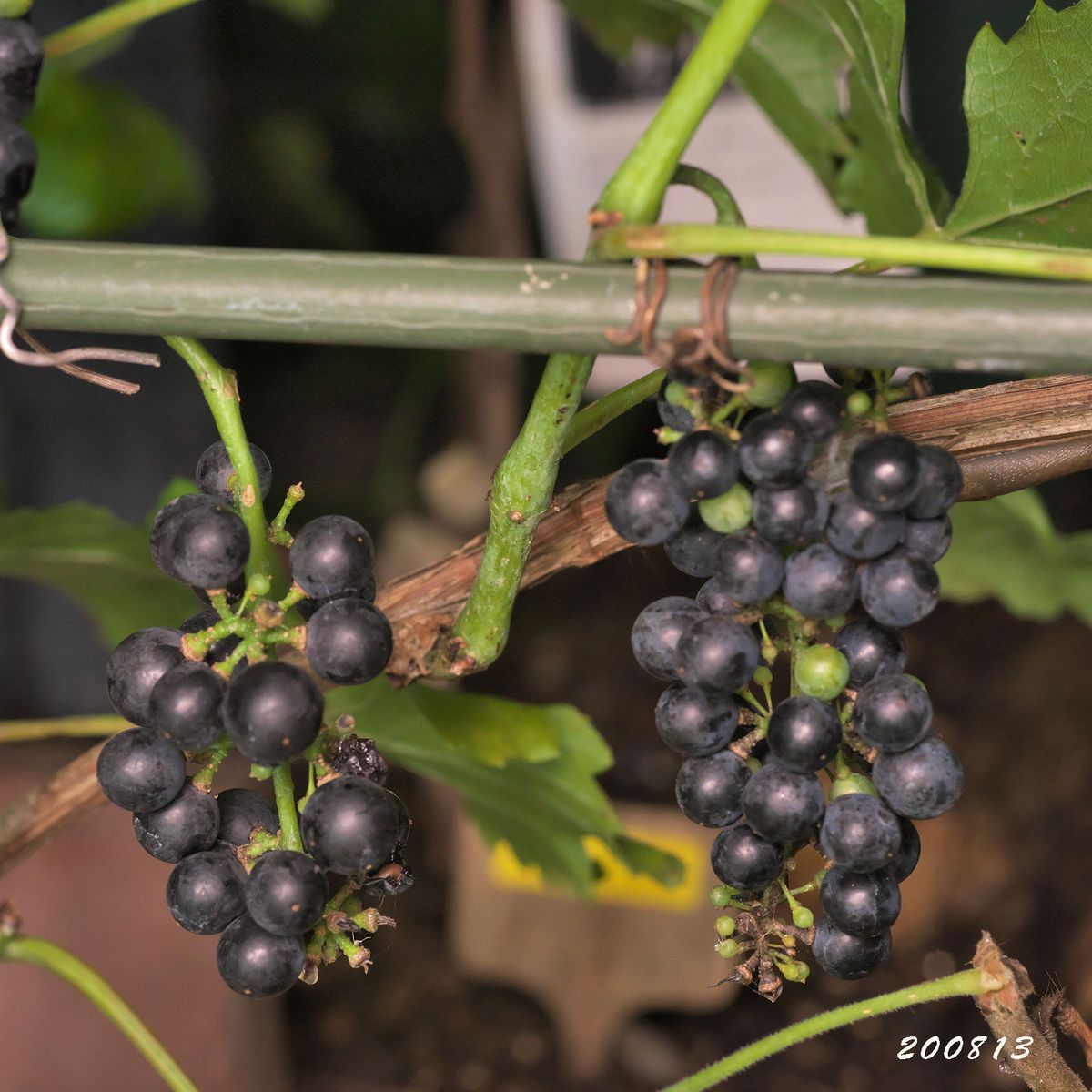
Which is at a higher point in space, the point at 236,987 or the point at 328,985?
the point at 236,987

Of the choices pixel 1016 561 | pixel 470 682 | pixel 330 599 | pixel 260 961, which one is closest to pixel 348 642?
pixel 330 599

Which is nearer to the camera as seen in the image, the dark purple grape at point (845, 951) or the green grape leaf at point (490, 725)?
the dark purple grape at point (845, 951)

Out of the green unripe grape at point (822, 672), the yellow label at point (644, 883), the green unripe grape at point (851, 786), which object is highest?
the green unripe grape at point (822, 672)

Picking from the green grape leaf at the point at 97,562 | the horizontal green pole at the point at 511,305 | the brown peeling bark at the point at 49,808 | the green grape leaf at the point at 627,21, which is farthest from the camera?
the green grape leaf at the point at 627,21

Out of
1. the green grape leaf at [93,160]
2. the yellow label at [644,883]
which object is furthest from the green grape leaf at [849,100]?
the yellow label at [644,883]

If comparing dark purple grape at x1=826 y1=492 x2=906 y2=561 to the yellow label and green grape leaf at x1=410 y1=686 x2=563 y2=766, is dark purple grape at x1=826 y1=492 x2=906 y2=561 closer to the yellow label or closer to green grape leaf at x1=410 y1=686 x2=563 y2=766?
green grape leaf at x1=410 y1=686 x2=563 y2=766

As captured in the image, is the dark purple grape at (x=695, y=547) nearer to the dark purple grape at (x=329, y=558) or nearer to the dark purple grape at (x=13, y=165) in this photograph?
the dark purple grape at (x=329, y=558)

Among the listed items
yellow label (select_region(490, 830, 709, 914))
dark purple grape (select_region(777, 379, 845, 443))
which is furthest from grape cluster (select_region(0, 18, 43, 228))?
yellow label (select_region(490, 830, 709, 914))

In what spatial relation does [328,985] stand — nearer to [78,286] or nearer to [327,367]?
[327,367]

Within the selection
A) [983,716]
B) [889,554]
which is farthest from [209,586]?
[983,716]
